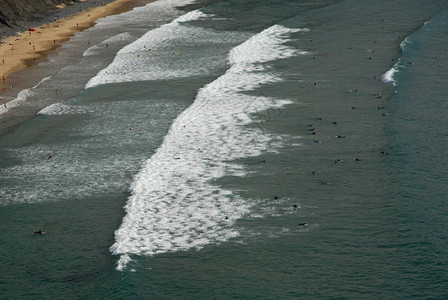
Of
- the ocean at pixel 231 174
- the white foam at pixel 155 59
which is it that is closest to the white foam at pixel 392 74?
the ocean at pixel 231 174

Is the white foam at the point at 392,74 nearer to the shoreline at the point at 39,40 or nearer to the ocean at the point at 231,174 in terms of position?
the ocean at the point at 231,174

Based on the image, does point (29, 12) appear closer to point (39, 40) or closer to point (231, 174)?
point (39, 40)

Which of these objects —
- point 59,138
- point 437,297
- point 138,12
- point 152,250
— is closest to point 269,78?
point 59,138

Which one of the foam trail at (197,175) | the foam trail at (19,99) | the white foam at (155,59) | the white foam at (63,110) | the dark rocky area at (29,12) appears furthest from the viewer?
the dark rocky area at (29,12)

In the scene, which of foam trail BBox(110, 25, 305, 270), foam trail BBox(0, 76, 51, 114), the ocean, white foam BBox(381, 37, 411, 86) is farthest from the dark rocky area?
white foam BBox(381, 37, 411, 86)

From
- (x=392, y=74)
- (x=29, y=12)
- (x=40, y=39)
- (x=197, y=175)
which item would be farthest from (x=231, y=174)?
(x=29, y=12)

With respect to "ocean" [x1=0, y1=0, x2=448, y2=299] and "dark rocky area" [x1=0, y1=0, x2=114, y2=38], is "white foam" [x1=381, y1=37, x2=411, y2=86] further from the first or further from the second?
"dark rocky area" [x1=0, y1=0, x2=114, y2=38]
